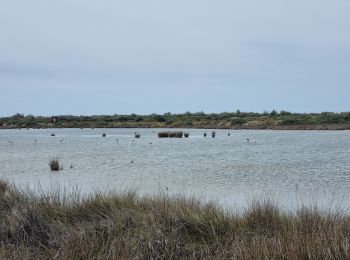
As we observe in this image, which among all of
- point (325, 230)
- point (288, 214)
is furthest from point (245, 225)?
point (325, 230)

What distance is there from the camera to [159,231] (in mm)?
7504

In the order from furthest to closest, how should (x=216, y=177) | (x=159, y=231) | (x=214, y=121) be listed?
(x=214, y=121), (x=216, y=177), (x=159, y=231)

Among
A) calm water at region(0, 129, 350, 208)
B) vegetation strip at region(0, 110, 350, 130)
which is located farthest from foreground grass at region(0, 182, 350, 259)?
vegetation strip at region(0, 110, 350, 130)

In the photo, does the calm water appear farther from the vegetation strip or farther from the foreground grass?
the vegetation strip

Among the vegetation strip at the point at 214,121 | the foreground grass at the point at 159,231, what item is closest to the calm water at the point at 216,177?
the foreground grass at the point at 159,231

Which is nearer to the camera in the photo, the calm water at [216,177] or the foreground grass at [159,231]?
the foreground grass at [159,231]

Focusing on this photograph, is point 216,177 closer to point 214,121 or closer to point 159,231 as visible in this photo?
point 159,231

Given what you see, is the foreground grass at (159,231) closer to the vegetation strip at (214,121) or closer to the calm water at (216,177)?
the calm water at (216,177)

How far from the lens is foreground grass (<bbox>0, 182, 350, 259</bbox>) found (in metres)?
6.49

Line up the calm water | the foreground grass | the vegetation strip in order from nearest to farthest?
the foreground grass, the calm water, the vegetation strip

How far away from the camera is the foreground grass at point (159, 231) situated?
21.3ft

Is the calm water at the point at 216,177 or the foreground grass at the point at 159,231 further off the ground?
the foreground grass at the point at 159,231

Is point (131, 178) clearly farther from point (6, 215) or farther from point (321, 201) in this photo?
point (6, 215)

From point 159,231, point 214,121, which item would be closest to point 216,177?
point 159,231
